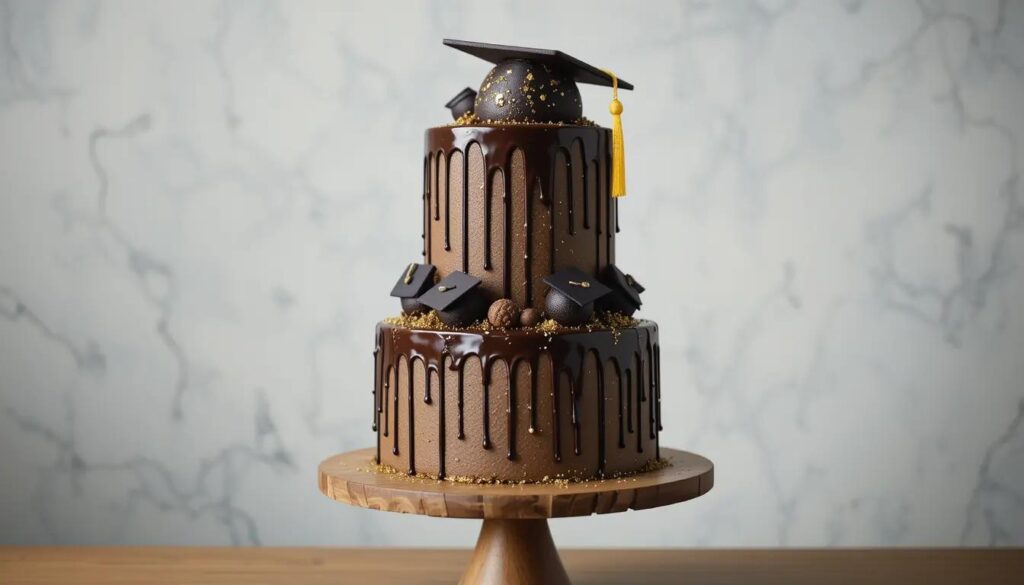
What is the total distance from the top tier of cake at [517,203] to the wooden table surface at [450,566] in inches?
46.7

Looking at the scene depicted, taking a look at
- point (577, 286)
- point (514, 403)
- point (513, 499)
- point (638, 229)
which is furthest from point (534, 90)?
point (638, 229)

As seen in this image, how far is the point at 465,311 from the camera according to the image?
3.01 meters

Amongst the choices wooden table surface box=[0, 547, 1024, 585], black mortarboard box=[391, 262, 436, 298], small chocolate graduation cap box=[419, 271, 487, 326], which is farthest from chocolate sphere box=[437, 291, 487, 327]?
wooden table surface box=[0, 547, 1024, 585]

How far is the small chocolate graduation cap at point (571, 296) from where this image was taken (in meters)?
2.98

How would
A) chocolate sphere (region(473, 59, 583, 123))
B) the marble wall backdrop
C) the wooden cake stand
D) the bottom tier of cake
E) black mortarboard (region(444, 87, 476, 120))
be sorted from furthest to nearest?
the marble wall backdrop
black mortarboard (region(444, 87, 476, 120))
chocolate sphere (region(473, 59, 583, 123))
the bottom tier of cake
the wooden cake stand

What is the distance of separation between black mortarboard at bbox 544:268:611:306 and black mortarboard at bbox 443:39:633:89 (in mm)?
505

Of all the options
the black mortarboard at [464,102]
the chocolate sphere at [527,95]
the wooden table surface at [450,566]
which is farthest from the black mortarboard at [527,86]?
the wooden table surface at [450,566]

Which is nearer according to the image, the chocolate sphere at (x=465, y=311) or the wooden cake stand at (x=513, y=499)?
the wooden cake stand at (x=513, y=499)

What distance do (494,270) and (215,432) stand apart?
209 cm

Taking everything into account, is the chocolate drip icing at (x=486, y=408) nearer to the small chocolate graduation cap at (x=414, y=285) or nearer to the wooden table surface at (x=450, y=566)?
the small chocolate graduation cap at (x=414, y=285)

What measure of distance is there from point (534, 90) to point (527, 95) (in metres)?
0.02

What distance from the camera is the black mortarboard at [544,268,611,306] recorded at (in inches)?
117

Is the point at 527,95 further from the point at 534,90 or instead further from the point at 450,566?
the point at 450,566

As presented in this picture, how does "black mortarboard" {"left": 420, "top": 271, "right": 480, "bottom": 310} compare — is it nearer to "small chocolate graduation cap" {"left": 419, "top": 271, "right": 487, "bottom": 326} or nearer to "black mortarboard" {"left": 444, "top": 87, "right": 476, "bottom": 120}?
"small chocolate graduation cap" {"left": 419, "top": 271, "right": 487, "bottom": 326}
